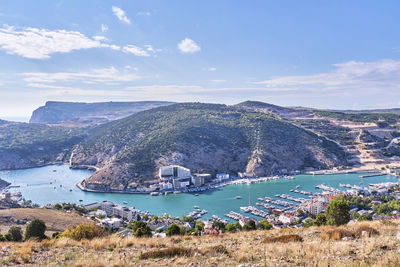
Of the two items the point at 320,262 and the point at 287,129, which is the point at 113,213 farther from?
the point at 287,129

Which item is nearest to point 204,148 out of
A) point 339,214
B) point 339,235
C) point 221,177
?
point 221,177

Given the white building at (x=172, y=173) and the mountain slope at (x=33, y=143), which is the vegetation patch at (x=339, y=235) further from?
the mountain slope at (x=33, y=143)

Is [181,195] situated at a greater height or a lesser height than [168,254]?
lesser

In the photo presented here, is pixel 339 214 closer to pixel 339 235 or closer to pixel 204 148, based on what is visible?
pixel 339 235

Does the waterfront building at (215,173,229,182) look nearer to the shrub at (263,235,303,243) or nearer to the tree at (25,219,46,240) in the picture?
the tree at (25,219,46,240)

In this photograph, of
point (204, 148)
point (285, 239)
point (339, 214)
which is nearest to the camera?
point (285, 239)

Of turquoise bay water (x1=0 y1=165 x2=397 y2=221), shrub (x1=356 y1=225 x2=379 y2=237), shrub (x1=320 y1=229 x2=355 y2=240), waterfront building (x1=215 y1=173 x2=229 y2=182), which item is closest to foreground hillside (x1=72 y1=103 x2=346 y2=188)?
waterfront building (x1=215 y1=173 x2=229 y2=182)

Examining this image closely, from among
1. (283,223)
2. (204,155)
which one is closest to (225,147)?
(204,155)
